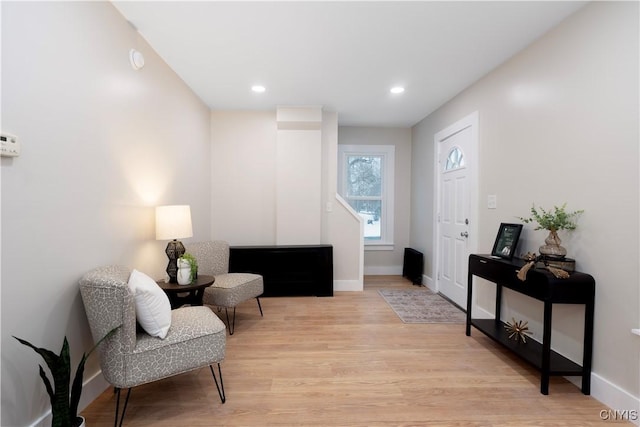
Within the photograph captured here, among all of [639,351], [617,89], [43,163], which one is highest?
[617,89]

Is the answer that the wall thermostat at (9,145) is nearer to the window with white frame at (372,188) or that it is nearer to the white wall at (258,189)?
the white wall at (258,189)

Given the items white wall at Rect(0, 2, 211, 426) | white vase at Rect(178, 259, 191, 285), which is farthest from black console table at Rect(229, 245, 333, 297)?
white wall at Rect(0, 2, 211, 426)

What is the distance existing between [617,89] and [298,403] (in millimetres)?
2649

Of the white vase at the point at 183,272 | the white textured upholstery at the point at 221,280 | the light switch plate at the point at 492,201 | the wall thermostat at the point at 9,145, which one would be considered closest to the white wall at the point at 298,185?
the white textured upholstery at the point at 221,280

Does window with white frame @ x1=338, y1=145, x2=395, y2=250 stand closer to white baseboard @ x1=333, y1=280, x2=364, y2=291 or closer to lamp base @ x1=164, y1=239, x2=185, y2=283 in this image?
white baseboard @ x1=333, y1=280, x2=364, y2=291

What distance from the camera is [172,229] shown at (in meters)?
2.33

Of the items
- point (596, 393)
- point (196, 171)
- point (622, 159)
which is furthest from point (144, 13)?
point (596, 393)

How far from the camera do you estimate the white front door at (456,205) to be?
3.17 metres

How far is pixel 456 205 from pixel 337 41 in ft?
7.60

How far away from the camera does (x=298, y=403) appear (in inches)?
68.9

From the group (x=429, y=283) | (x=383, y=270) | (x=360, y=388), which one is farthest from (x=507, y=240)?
(x=383, y=270)

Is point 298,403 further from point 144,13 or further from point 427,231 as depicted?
point 427,231

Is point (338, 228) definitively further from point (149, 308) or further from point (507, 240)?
point (149, 308)

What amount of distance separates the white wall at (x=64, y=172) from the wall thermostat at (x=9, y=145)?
0.03 m
